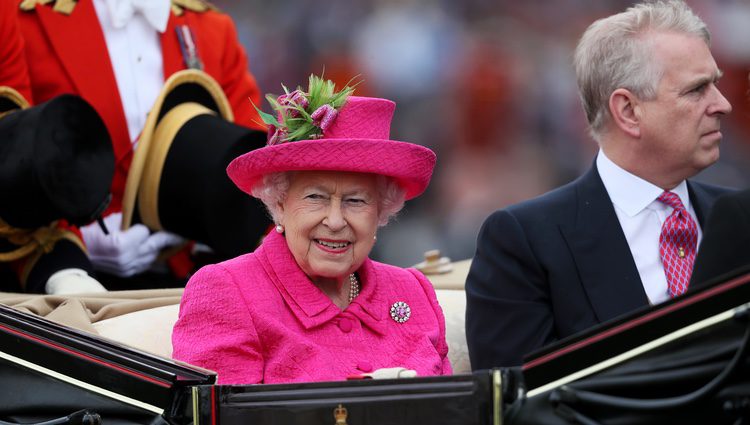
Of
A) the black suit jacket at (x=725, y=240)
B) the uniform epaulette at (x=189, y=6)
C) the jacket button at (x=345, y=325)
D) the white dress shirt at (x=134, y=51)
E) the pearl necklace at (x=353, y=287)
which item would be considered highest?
the uniform epaulette at (x=189, y=6)

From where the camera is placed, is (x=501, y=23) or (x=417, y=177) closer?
(x=417, y=177)

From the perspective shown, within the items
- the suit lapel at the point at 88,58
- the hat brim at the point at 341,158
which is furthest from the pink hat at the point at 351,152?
the suit lapel at the point at 88,58

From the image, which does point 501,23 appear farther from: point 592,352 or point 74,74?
point 592,352

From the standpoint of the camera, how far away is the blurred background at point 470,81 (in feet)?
21.0

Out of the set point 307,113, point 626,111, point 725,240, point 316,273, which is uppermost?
point 626,111

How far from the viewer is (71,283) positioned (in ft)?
11.6

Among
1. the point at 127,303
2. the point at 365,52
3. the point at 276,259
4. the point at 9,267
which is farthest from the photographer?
the point at 365,52

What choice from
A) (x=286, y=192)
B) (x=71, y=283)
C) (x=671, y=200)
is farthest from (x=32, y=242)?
(x=671, y=200)

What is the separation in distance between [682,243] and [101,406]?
140 cm

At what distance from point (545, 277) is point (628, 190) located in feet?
0.96

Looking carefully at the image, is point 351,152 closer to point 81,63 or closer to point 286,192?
point 286,192

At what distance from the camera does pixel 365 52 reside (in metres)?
6.81

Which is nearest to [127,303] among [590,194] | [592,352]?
[590,194]

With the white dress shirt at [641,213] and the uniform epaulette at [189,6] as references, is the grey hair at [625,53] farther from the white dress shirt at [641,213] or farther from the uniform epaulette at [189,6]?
the uniform epaulette at [189,6]
